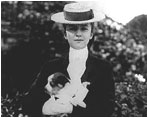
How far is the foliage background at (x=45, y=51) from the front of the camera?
6.47 m

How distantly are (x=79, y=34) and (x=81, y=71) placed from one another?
19.5 inches

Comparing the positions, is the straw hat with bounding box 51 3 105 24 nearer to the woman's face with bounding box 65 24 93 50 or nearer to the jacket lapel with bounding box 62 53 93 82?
the woman's face with bounding box 65 24 93 50

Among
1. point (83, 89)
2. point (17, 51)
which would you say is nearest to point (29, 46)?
point (17, 51)

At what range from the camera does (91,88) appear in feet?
20.1

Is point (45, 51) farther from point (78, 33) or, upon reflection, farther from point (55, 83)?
point (78, 33)

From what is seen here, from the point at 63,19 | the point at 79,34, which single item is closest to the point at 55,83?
the point at 79,34

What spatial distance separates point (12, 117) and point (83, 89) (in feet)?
3.35

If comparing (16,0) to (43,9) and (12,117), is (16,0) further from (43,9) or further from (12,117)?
(12,117)

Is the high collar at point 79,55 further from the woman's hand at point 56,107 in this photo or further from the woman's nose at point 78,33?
the woman's hand at point 56,107

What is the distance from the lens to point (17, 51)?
21.8 ft

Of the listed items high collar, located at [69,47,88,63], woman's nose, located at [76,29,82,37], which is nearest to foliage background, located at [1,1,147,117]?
high collar, located at [69,47,88,63]

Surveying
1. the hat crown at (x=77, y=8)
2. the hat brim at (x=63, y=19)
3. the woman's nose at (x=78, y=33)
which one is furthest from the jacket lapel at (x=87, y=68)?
the hat crown at (x=77, y=8)

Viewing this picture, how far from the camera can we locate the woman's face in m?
6.02

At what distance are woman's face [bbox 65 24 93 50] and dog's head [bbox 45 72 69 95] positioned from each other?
0.43 meters
